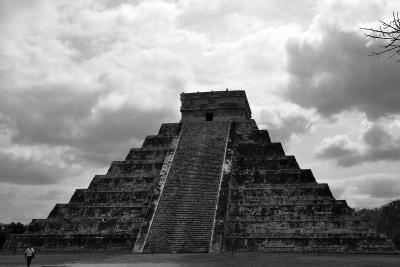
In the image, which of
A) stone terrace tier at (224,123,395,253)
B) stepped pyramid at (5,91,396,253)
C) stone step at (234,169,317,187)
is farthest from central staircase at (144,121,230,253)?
stone step at (234,169,317,187)

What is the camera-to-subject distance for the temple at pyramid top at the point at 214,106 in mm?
28266

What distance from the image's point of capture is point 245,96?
28.9m

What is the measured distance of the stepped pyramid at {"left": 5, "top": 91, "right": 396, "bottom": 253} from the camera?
1844 centimetres

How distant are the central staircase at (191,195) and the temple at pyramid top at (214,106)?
1541 mm

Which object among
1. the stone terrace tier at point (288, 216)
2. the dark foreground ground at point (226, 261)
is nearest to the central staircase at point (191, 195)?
the stone terrace tier at point (288, 216)

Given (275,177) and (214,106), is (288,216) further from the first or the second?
(214,106)

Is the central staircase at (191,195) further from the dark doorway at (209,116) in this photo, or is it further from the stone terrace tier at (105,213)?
the dark doorway at (209,116)


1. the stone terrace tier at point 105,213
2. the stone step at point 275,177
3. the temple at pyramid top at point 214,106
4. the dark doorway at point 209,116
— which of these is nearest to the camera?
the stone terrace tier at point 105,213

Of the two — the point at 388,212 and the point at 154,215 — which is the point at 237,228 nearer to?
the point at 154,215

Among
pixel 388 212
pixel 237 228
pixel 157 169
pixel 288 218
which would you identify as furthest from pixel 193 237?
pixel 388 212

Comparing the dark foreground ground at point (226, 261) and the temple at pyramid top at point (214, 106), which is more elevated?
the temple at pyramid top at point (214, 106)

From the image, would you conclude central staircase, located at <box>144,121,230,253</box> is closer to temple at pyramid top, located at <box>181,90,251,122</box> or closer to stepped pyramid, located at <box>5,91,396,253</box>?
stepped pyramid, located at <box>5,91,396,253</box>

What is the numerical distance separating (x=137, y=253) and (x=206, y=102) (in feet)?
43.3

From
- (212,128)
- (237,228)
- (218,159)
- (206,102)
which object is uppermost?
(206,102)
